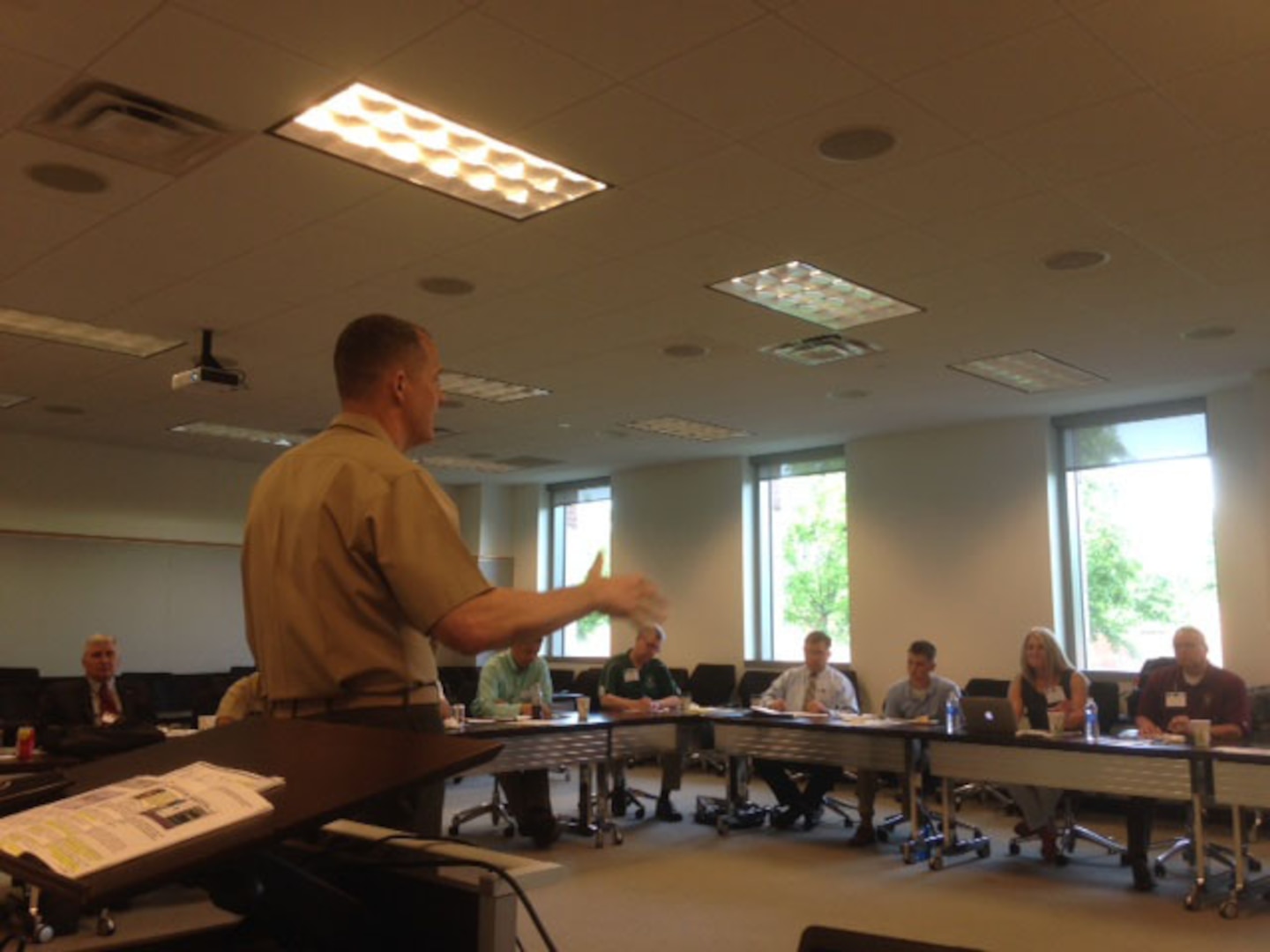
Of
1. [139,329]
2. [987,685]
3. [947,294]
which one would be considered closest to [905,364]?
[947,294]

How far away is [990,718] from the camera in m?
5.84

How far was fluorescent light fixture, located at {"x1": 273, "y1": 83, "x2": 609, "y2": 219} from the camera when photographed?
3.70m

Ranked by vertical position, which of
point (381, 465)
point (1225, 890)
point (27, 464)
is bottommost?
point (1225, 890)

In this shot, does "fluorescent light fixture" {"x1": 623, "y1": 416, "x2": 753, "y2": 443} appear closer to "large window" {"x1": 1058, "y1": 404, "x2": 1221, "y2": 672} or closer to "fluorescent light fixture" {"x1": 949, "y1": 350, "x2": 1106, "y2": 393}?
"fluorescent light fixture" {"x1": 949, "y1": 350, "x2": 1106, "y2": 393}

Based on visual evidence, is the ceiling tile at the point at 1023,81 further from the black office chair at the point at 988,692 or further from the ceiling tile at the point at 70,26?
the black office chair at the point at 988,692

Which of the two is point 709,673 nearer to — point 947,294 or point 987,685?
point 987,685

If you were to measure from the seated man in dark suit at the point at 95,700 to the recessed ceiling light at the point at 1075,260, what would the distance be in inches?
201

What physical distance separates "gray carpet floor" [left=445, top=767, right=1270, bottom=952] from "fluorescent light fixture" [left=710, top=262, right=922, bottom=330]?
120 inches

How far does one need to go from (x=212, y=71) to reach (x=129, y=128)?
583 mm

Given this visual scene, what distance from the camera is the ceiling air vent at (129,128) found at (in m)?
3.55

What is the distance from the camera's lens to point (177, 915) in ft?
15.6

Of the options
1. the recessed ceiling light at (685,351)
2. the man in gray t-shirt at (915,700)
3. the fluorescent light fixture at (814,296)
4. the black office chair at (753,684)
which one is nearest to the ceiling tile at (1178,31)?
the fluorescent light fixture at (814,296)

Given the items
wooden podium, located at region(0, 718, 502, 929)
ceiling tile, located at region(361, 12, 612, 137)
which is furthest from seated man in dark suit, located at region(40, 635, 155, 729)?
wooden podium, located at region(0, 718, 502, 929)

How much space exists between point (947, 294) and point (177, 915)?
478 centimetres
